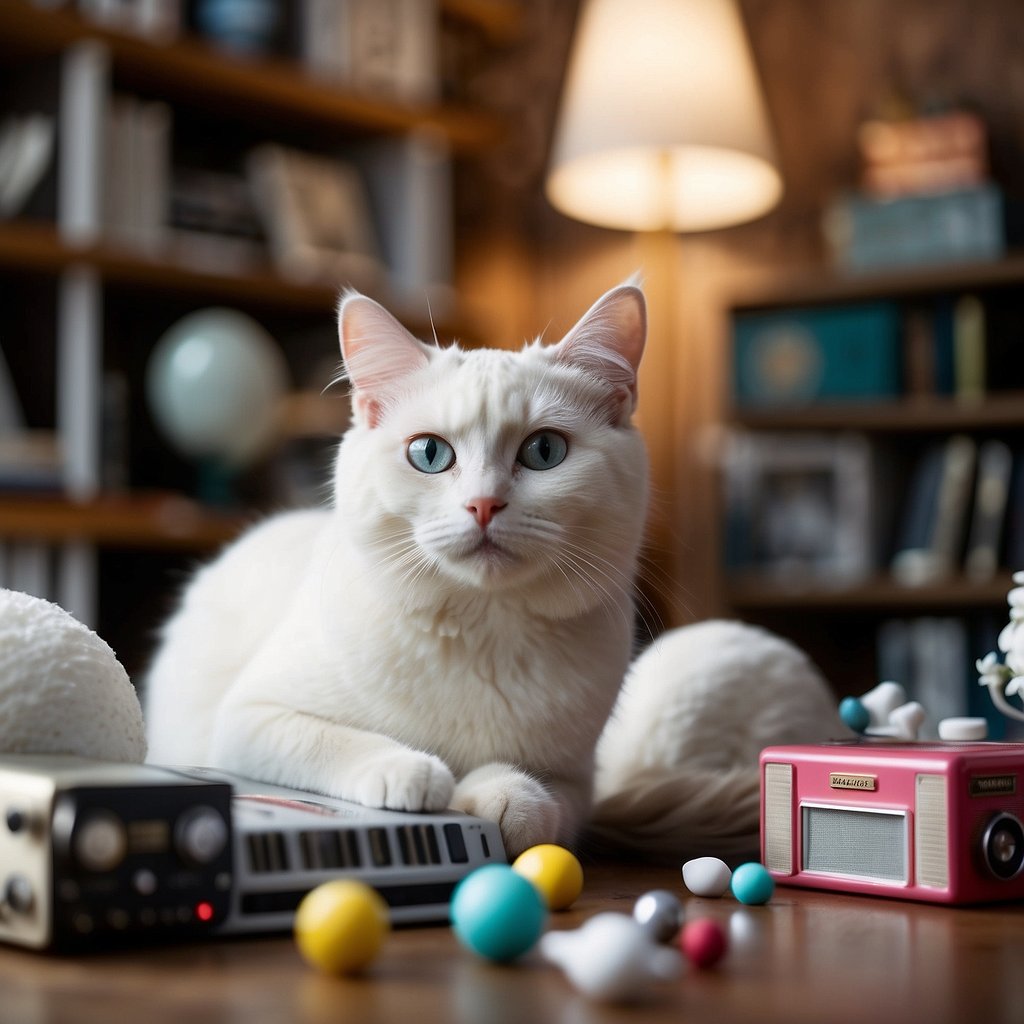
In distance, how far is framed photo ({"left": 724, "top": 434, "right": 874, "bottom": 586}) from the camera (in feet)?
10.9

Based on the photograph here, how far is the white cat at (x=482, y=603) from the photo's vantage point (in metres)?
0.99

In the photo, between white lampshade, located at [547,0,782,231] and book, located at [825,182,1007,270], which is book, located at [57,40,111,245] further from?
book, located at [825,182,1007,270]

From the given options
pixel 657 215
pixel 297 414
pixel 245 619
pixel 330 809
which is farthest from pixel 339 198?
pixel 330 809

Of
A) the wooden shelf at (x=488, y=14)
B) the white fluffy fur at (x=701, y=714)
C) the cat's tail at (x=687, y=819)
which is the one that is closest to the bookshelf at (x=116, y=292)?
the wooden shelf at (x=488, y=14)

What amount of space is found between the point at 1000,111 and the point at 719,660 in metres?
2.65

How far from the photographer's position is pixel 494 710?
104cm

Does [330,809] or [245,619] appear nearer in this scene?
[330,809]

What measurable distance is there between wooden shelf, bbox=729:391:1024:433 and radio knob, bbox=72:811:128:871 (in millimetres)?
2793

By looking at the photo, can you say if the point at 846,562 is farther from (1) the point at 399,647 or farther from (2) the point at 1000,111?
(1) the point at 399,647

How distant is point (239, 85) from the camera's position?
10.3ft

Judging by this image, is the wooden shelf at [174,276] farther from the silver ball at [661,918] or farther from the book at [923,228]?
the silver ball at [661,918]

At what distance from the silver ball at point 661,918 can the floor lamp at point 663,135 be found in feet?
6.07

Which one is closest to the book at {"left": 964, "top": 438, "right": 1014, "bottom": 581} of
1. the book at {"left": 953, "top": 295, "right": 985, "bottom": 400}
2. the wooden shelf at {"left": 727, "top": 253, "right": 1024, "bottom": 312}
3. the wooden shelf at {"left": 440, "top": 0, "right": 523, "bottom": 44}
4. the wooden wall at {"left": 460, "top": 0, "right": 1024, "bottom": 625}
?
the book at {"left": 953, "top": 295, "right": 985, "bottom": 400}

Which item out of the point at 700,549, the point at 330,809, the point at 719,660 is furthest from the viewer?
the point at 700,549
